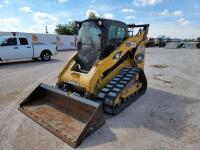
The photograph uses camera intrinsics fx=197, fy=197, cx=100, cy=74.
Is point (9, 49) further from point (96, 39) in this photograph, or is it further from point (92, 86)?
point (92, 86)

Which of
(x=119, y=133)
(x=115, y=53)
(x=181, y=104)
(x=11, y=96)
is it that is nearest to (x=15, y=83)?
(x=11, y=96)

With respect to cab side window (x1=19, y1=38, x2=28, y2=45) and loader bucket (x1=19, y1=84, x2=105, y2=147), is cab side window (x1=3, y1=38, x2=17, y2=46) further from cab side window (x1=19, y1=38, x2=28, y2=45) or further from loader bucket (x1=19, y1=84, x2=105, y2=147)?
loader bucket (x1=19, y1=84, x2=105, y2=147)

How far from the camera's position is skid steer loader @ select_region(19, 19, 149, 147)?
4074 millimetres

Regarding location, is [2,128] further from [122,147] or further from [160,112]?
[160,112]

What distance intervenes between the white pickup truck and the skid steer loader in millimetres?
8896

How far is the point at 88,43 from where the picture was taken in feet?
18.6

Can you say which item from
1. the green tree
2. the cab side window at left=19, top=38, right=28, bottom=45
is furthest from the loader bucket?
the green tree

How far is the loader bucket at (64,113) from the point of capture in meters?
3.70

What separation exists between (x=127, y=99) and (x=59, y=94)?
183 cm

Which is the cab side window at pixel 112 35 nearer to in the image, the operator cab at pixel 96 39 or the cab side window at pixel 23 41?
the operator cab at pixel 96 39

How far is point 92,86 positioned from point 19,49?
1053 cm

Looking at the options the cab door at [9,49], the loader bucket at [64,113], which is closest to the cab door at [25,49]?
the cab door at [9,49]

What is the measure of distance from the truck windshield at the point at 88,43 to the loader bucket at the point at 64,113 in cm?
129

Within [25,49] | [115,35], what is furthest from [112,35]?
[25,49]
